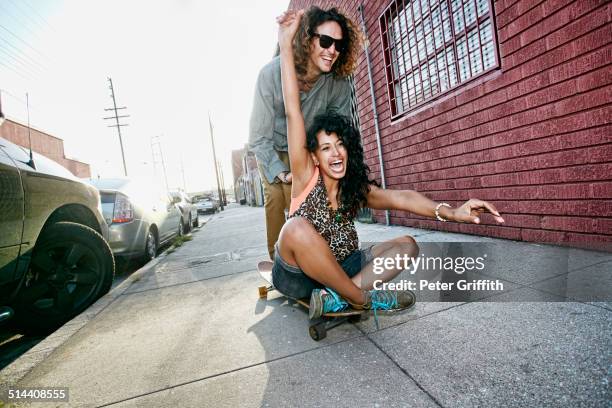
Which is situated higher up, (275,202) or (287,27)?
(287,27)

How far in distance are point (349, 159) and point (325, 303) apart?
916 millimetres

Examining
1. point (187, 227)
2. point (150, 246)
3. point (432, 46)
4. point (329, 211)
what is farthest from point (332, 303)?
point (187, 227)

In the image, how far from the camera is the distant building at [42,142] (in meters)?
20.4

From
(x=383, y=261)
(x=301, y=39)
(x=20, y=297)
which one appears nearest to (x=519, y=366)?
(x=383, y=261)

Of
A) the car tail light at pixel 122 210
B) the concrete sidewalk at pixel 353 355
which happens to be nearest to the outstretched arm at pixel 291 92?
the concrete sidewalk at pixel 353 355

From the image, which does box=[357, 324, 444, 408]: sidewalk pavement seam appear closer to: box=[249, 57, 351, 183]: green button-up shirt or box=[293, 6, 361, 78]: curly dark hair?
box=[249, 57, 351, 183]: green button-up shirt

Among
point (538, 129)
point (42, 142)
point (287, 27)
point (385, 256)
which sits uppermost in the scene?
point (42, 142)

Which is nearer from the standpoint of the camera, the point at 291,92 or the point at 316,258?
the point at 316,258

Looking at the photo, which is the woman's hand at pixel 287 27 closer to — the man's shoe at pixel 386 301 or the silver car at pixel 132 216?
the man's shoe at pixel 386 301

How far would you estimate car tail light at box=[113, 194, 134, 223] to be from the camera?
4531mm

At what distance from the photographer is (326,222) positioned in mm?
1971

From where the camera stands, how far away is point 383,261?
1.88 metres

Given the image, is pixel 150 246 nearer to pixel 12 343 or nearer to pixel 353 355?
pixel 12 343

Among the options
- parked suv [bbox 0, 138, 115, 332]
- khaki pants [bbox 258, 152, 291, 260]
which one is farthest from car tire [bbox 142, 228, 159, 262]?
khaki pants [bbox 258, 152, 291, 260]
